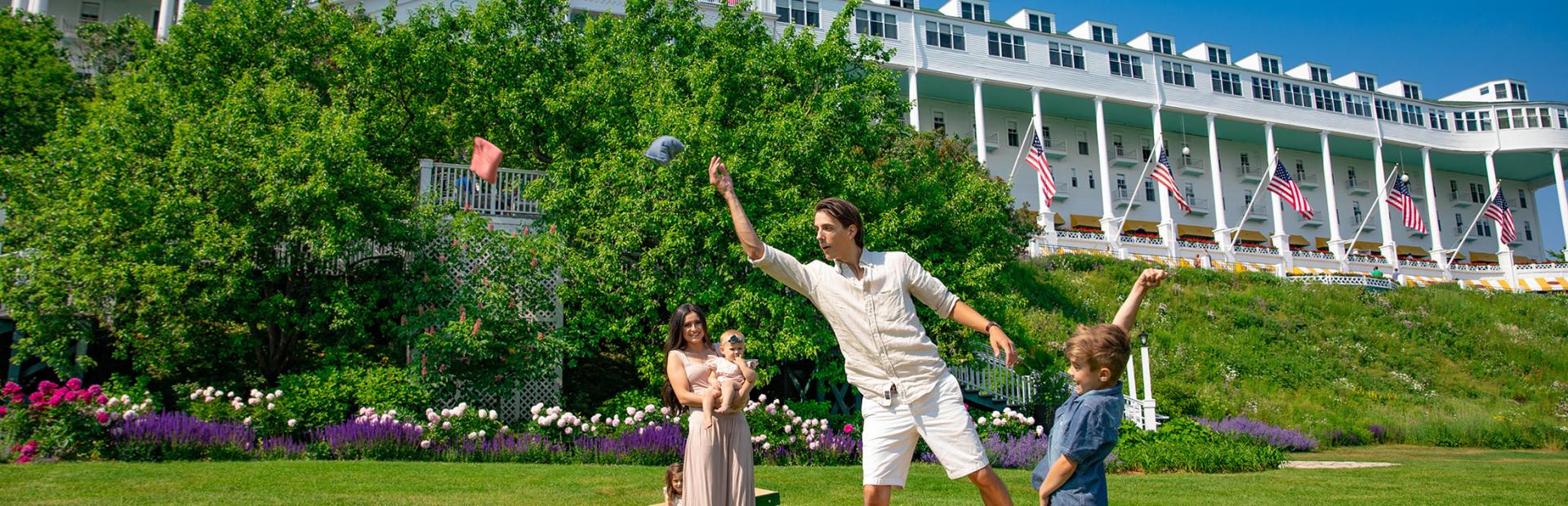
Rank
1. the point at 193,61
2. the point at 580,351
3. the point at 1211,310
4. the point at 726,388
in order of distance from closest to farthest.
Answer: the point at 726,388 → the point at 580,351 → the point at 193,61 → the point at 1211,310

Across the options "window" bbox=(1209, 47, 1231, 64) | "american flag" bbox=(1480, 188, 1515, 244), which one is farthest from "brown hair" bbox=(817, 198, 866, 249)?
"window" bbox=(1209, 47, 1231, 64)

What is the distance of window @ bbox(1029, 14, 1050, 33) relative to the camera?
153 feet

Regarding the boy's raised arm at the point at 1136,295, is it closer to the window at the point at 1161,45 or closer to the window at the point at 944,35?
the window at the point at 944,35

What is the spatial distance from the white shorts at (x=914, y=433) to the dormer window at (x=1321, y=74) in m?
58.4

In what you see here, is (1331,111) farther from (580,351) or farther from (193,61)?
(193,61)

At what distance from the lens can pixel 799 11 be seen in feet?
136

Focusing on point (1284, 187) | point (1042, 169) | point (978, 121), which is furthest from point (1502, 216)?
point (1042, 169)

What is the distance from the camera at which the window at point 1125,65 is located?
46.4m

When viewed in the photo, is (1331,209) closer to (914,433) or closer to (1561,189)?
(1561,189)

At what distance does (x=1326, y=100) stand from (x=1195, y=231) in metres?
11.3

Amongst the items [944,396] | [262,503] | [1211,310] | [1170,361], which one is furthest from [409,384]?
[1211,310]

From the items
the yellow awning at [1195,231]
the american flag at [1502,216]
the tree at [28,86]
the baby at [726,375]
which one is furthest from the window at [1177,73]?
the baby at [726,375]

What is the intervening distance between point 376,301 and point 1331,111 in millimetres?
53811

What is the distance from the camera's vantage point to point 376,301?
604 inches
